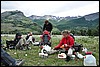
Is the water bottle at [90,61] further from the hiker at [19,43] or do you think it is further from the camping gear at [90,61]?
the hiker at [19,43]

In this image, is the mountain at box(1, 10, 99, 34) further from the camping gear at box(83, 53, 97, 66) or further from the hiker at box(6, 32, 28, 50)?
the camping gear at box(83, 53, 97, 66)

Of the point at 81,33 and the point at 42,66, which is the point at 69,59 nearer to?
the point at 42,66

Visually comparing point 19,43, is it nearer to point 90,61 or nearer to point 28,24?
point 90,61

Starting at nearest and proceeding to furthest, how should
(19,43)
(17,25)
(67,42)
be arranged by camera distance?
(67,42)
(19,43)
(17,25)

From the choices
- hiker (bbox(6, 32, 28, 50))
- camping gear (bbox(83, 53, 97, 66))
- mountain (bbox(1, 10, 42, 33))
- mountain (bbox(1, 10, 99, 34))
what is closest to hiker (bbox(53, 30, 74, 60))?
camping gear (bbox(83, 53, 97, 66))

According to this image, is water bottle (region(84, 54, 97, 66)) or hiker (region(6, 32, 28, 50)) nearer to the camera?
water bottle (region(84, 54, 97, 66))

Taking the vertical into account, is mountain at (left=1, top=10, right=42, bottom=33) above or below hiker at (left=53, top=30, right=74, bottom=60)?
below

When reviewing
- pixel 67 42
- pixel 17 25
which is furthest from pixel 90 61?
pixel 17 25

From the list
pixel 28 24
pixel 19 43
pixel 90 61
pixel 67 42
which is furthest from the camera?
pixel 28 24

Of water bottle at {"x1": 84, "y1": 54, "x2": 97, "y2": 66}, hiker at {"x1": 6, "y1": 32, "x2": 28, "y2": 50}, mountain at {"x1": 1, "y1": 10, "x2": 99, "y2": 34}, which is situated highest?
water bottle at {"x1": 84, "y1": 54, "x2": 97, "y2": 66}

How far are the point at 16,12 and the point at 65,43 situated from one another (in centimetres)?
14343

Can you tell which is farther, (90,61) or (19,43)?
(19,43)

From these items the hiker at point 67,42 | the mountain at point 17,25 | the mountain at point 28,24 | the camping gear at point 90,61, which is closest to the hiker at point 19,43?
the hiker at point 67,42

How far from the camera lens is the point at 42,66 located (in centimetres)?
1170
